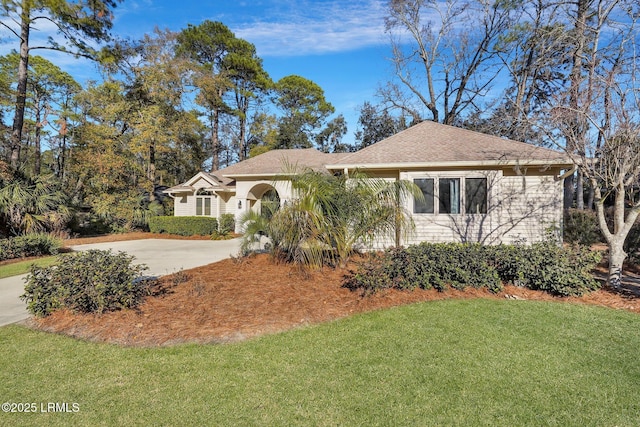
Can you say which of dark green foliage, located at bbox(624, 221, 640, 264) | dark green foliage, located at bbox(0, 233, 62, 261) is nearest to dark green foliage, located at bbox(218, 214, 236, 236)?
dark green foliage, located at bbox(0, 233, 62, 261)

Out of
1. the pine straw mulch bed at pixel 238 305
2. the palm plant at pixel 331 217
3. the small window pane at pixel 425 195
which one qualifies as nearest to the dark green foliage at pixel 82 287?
the pine straw mulch bed at pixel 238 305

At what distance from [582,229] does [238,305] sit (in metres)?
13.1

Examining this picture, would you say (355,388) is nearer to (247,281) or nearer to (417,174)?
(247,281)

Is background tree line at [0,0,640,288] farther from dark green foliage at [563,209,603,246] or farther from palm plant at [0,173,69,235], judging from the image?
dark green foliage at [563,209,603,246]

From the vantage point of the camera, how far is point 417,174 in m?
10.0

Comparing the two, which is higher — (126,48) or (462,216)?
(126,48)

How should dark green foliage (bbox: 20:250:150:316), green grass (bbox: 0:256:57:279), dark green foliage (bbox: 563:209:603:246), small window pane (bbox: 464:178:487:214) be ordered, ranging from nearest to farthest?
dark green foliage (bbox: 20:250:150:316) < green grass (bbox: 0:256:57:279) < small window pane (bbox: 464:178:487:214) < dark green foliage (bbox: 563:209:603:246)

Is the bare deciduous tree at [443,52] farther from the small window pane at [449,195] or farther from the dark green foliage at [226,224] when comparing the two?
the dark green foliage at [226,224]

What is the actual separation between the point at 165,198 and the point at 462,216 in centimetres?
2062

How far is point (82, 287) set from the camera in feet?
15.1

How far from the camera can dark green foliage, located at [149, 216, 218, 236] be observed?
655 inches

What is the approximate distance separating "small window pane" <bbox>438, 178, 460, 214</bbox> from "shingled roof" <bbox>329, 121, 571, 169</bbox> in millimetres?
696

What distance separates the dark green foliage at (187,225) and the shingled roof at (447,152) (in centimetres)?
940

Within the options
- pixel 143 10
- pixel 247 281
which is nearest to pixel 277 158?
pixel 143 10
